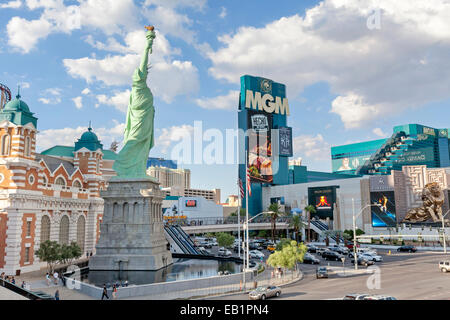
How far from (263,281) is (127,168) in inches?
873

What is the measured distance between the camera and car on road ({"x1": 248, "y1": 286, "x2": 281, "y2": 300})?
2923 cm

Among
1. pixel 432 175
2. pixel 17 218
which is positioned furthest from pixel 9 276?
pixel 432 175

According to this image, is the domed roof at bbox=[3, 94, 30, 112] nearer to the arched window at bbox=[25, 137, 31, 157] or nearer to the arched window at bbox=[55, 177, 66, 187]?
the arched window at bbox=[25, 137, 31, 157]

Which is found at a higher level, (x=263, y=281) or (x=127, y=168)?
(x=127, y=168)

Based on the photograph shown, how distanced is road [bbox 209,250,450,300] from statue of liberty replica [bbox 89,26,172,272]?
1681cm

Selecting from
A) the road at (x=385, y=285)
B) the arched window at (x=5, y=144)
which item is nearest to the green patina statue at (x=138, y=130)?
the arched window at (x=5, y=144)

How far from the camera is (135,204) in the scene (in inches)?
1806

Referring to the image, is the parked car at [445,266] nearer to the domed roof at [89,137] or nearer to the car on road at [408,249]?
the car on road at [408,249]

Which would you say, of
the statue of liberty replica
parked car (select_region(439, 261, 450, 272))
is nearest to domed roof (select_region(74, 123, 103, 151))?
the statue of liberty replica

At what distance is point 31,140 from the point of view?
47.1m

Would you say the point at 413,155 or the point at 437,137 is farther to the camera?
the point at 437,137

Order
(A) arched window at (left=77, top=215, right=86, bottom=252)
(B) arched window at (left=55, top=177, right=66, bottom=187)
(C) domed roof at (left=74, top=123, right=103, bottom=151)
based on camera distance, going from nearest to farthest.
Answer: (B) arched window at (left=55, top=177, right=66, bottom=187), (A) arched window at (left=77, top=215, right=86, bottom=252), (C) domed roof at (left=74, top=123, right=103, bottom=151)

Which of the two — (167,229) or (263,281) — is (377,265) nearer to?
(263,281)

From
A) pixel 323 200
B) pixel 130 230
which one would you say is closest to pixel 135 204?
pixel 130 230
